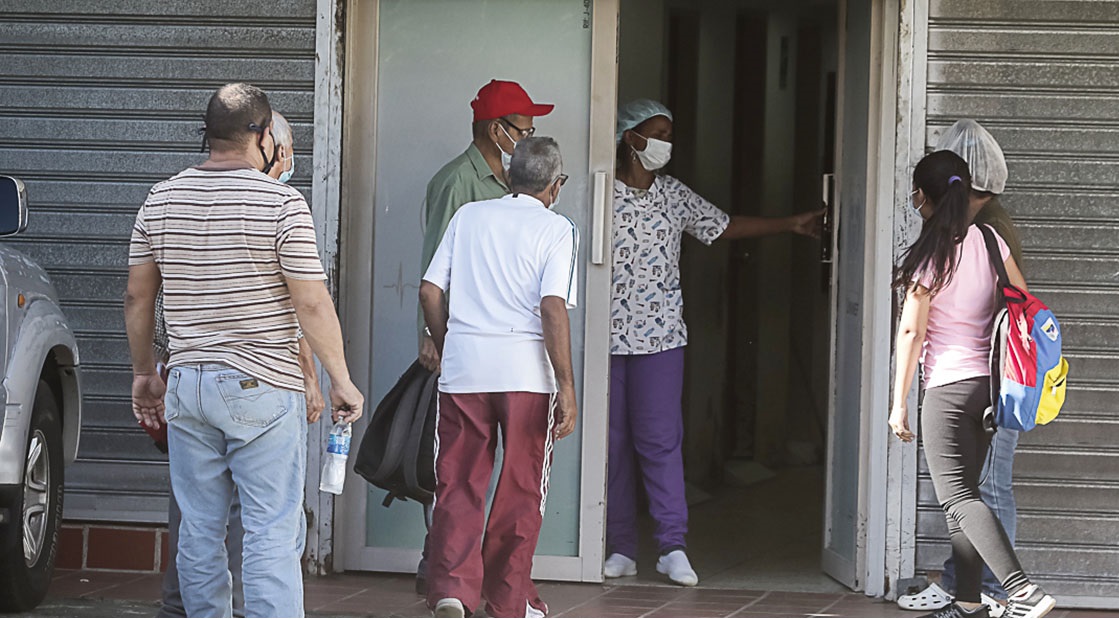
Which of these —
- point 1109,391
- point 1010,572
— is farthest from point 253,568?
point 1109,391

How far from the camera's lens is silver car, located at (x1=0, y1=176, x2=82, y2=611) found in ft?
17.8

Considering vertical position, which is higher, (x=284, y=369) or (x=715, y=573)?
(x=284, y=369)

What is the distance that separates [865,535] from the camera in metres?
6.45

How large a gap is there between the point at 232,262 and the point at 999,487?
301cm

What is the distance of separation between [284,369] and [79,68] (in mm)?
2809

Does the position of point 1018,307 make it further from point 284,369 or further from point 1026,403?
point 284,369

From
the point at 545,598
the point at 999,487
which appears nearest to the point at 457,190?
the point at 545,598

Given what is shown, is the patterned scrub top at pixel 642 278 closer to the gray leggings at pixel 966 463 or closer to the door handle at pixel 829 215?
the door handle at pixel 829 215

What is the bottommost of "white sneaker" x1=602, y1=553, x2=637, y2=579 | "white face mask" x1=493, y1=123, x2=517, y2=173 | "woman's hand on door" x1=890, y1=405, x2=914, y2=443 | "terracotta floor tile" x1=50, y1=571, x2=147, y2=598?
"terracotta floor tile" x1=50, y1=571, x2=147, y2=598

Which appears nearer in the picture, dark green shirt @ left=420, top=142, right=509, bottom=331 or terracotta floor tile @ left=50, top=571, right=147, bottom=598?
dark green shirt @ left=420, top=142, right=509, bottom=331

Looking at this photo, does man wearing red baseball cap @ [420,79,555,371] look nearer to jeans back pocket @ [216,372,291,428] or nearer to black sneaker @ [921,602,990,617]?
jeans back pocket @ [216,372,291,428]

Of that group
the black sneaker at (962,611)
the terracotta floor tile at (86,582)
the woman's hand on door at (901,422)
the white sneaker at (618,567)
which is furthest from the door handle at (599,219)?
the terracotta floor tile at (86,582)

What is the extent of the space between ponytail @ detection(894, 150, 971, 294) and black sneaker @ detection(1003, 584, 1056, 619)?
42.2 inches

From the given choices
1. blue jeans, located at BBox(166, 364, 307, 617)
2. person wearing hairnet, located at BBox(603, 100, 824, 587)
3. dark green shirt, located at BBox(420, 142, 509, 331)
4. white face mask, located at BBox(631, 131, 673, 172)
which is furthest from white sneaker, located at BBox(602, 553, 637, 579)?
blue jeans, located at BBox(166, 364, 307, 617)
